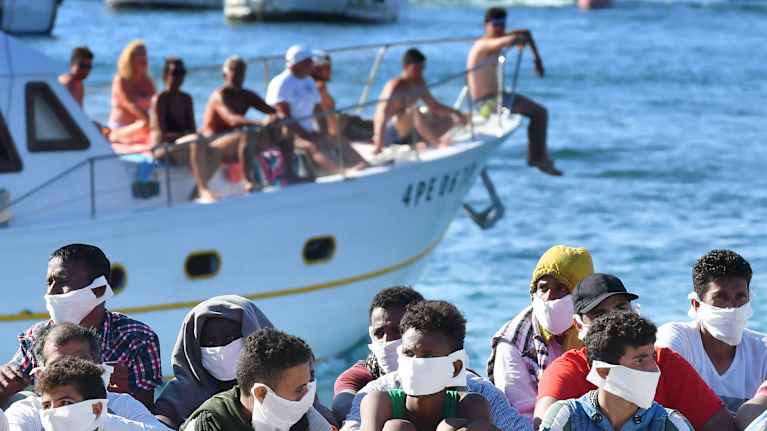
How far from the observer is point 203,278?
1211 centimetres

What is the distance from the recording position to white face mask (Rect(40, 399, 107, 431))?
495cm

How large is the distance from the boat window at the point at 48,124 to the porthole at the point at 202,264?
1.27 metres

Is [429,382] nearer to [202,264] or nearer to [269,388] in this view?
[269,388]

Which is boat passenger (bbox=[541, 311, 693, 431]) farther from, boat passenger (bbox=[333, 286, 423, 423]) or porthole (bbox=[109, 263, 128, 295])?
porthole (bbox=[109, 263, 128, 295])


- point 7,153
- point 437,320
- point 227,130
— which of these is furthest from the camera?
point 227,130

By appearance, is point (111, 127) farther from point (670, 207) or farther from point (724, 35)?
point (724, 35)

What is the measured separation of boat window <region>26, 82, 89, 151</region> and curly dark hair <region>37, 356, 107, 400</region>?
6.67 metres

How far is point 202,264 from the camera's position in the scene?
39.6ft

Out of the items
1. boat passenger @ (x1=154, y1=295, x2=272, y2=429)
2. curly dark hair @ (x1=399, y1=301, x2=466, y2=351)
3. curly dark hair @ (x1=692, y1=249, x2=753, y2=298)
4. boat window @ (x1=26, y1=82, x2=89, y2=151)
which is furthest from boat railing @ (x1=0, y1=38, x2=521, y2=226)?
curly dark hair @ (x1=399, y1=301, x2=466, y2=351)

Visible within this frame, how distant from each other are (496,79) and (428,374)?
28.5ft

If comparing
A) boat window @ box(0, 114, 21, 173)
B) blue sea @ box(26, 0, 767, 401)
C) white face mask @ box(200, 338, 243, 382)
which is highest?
white face mask @ box(200, 338, 243, 382)

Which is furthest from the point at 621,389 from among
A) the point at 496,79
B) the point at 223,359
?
the point at 496,79

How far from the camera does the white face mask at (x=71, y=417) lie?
4945 millimetres

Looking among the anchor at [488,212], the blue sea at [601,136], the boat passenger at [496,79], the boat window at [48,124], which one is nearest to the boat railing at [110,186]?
the boat window at [48,124]
